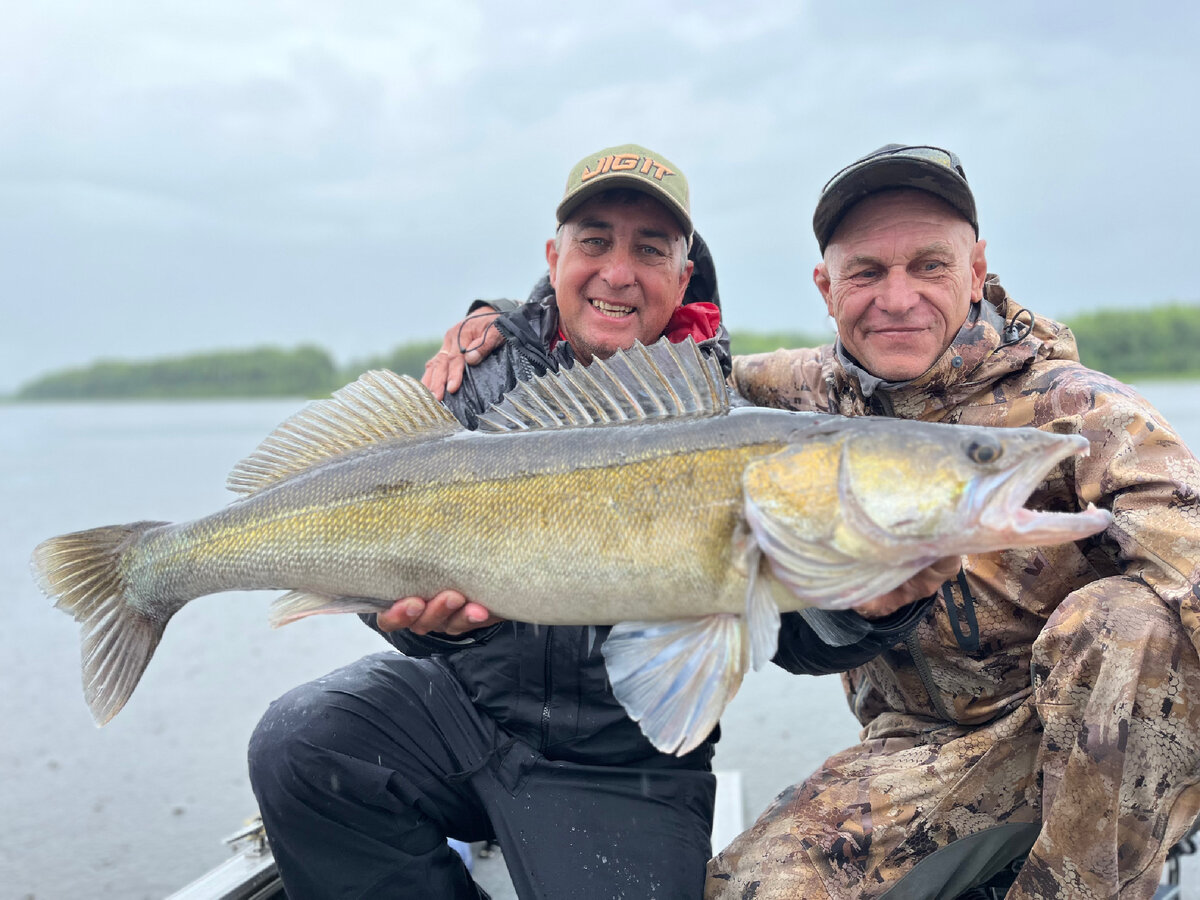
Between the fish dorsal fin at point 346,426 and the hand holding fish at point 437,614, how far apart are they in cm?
57

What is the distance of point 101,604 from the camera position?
3102 millimetres

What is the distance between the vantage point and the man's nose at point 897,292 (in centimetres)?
354

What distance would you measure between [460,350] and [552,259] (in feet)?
2.48

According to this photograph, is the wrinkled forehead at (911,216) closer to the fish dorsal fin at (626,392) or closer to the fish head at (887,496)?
the fish dorsal fin at (626,392)

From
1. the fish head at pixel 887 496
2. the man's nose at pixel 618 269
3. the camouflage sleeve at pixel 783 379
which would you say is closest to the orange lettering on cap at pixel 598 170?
the man's nose at pixel 618 269

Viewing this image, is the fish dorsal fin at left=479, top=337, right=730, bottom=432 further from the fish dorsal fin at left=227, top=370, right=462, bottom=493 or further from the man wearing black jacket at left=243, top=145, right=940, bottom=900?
the man wearing black jacket at left=243, top=145, right=940, bottom=900

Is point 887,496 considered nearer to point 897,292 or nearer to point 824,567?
point 824,567

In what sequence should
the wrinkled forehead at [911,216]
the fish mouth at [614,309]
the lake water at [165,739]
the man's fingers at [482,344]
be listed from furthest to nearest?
the lake water at [165,739] → the fish mouth at [614,309] → the man's fingers at [482,344] → the wrinkled forehead at [911,216]

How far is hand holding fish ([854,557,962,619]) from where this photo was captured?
2586 mm

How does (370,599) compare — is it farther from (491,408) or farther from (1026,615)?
(1026,615)

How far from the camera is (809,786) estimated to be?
136 inches

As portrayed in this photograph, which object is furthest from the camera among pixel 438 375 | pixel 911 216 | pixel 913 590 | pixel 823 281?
pixel 823 281

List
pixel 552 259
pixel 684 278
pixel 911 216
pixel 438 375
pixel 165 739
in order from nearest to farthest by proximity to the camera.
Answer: pixel 911 216 → pixel 438 375 → pixel 684 278 → pixel 552 259 → pixel 165 739

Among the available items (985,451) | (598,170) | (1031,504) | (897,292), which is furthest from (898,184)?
(985,451)
